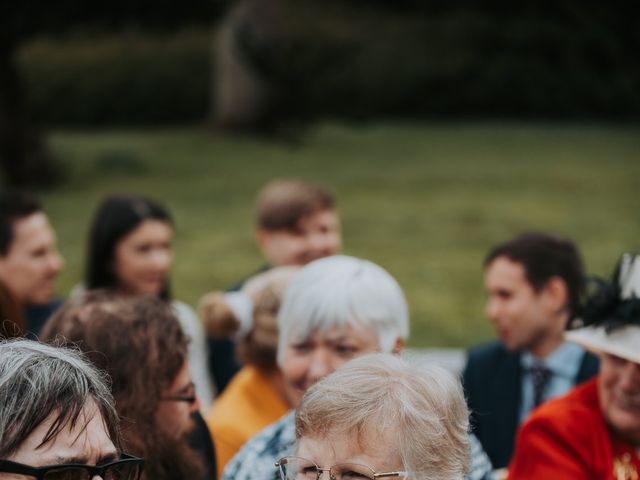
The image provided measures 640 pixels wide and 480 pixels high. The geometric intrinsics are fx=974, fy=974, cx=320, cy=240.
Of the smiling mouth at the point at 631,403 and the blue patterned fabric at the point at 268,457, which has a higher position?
the smiling mouth at the point at 631,403

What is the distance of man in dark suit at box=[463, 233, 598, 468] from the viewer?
13.6 feet

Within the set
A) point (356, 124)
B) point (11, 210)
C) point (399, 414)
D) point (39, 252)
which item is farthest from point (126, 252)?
point (356, 124)

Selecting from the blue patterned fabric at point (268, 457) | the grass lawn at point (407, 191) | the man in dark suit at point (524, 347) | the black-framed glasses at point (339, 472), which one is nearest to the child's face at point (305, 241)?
the man in dark suit at point (524, 347)

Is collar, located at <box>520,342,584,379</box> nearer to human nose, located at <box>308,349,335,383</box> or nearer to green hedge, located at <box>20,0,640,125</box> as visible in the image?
human nose, located at <box>308,349,335,383</box>

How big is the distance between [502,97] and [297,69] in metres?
8.40

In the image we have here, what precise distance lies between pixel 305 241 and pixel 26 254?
1.47 meters

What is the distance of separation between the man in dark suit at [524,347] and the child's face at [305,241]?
1.14 metres

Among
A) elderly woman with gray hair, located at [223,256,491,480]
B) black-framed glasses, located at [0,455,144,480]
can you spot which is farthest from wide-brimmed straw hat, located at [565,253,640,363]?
black-framed glasses, located at [0,455,144,480]

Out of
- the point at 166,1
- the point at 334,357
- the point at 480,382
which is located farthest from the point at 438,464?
the point at 166,1

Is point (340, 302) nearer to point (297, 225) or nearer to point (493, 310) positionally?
point (493, 310)

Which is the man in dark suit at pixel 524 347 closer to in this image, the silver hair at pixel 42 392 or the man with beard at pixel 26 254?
the man with beard at pixel 26 254

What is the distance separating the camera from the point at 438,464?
6.54 ft

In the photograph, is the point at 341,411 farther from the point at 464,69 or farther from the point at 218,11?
Answer: the point at 464,69

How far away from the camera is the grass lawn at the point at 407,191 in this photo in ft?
37.1
